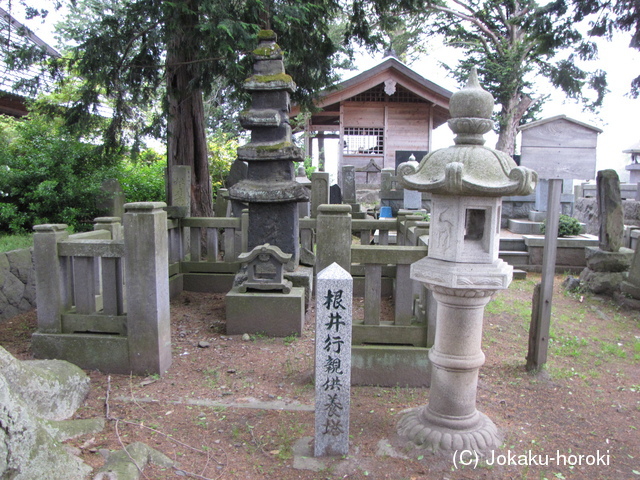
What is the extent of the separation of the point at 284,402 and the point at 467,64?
61.5ft

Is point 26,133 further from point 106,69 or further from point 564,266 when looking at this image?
point 564,266

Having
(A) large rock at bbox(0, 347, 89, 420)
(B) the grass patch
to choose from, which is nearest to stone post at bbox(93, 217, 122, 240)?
(B) the grass patch

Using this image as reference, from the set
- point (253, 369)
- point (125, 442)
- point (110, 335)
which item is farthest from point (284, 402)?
point (110, 335)

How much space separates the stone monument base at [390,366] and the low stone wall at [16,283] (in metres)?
4.44

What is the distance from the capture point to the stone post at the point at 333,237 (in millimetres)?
4148

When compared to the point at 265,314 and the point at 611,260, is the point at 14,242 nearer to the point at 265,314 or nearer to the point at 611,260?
the point at 265,314

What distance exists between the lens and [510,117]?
19156mm

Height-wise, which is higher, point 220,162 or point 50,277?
point 220,162

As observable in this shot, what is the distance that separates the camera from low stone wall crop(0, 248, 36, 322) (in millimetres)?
5910

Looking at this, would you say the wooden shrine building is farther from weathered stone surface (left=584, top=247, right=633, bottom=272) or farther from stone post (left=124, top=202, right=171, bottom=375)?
stone post (left=124, top=202, right=171, bottom=375)

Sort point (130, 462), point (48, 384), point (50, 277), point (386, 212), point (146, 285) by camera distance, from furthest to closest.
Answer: point (386, 212)
point (50, 277)
point (146, 285)
point (48, 384)
point (130, 462)

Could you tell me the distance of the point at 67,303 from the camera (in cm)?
458

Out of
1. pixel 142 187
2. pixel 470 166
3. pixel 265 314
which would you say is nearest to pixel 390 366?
pixel 265 314

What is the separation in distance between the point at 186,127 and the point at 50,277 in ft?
15.2
